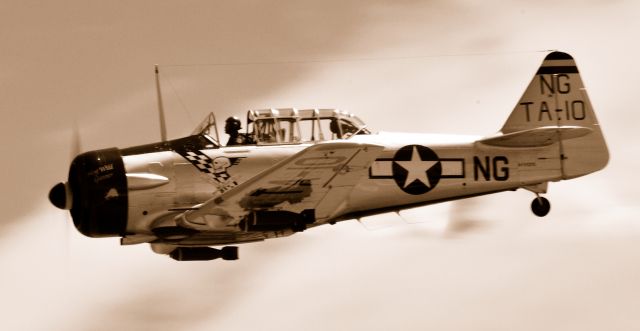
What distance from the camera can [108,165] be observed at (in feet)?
69.2

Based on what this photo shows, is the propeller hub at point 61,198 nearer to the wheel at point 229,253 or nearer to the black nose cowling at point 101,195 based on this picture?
the black nose cowling at point 101,195

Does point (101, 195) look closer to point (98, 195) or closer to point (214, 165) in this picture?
point (98, 195)

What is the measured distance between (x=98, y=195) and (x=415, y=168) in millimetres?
4776

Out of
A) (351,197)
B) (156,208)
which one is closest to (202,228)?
(156,208)

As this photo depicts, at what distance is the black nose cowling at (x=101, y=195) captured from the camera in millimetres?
20984

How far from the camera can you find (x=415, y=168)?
2227 centimetres

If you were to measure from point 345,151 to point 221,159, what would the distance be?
10.5ft

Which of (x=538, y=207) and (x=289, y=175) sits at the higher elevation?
(x=289, y=175)

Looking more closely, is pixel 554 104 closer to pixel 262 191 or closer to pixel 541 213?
pixel 541 213

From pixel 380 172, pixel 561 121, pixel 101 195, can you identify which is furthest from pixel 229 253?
pixel 561 121

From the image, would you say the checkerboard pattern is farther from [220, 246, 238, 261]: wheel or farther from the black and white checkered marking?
[220, 246, 238, 261]: wheel

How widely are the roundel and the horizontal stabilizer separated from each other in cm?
86

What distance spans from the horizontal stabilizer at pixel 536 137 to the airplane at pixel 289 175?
22mm

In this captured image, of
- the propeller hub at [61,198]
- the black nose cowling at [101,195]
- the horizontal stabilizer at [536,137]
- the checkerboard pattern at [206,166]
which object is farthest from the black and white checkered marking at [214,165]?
the horizontal stabilizer at [536,137]
